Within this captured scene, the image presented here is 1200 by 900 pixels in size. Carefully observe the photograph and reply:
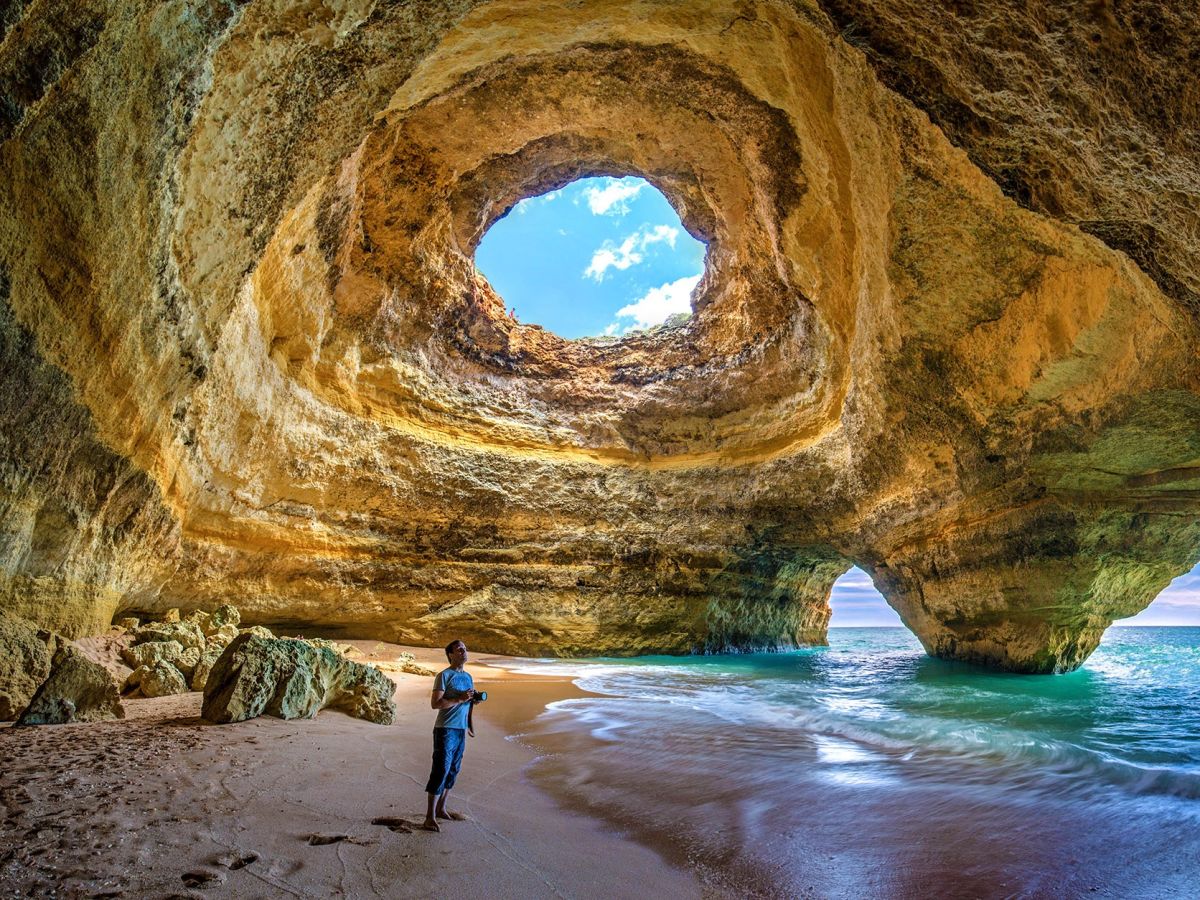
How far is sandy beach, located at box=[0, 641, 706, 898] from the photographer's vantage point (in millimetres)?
1967

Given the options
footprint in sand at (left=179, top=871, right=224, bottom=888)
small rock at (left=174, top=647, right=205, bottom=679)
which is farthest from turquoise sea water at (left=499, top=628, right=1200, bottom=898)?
small rock at (left=174, top=647, right=205, bottom=679)

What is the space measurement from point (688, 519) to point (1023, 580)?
5.87 meters

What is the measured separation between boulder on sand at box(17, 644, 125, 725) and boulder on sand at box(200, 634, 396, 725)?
0.54 meters

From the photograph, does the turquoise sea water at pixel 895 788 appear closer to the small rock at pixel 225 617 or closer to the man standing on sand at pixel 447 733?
the man standing on sand at pixel 447 733

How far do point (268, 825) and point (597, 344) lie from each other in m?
12.0

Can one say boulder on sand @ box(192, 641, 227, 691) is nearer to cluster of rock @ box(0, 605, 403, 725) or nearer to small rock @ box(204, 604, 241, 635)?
cluster of rock @ box(0, 605, 403, 725)

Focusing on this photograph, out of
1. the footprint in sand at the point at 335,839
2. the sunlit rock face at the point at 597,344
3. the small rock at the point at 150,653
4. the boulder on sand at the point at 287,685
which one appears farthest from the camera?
the small rock at the point at 150,653

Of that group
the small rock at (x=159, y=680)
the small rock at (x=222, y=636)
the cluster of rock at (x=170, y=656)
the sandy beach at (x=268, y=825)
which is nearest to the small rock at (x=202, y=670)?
the cluster of rock at (x=170, y=656)

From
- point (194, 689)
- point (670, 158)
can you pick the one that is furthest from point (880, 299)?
point (194, 689)

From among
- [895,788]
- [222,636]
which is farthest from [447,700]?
[222,636]

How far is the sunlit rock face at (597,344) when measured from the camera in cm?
373

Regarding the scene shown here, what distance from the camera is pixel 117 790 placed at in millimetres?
2555

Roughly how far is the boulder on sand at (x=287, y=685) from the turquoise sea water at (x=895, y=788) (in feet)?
4.34

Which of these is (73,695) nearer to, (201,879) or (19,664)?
(19,664)
